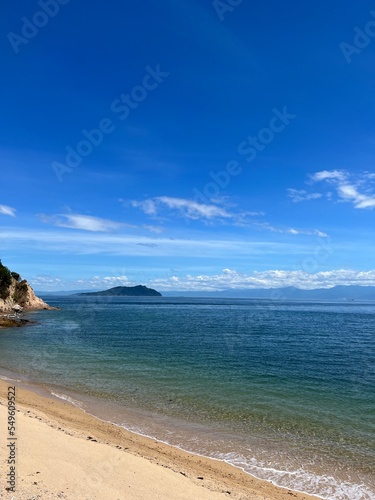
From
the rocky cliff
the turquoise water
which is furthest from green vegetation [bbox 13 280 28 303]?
the turquoise water

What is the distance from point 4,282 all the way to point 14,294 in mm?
16707

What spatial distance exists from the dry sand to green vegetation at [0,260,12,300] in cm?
10125

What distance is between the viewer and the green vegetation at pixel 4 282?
109 m

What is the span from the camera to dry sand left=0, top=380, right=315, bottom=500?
10.8m

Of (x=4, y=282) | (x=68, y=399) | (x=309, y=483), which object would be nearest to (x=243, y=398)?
(x=309, y=483)

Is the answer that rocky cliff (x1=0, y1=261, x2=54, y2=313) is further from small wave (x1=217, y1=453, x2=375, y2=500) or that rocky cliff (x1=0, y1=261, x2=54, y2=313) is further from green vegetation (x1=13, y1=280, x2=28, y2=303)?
small wave (x1=217, y1=453, x2=375, y2=500)

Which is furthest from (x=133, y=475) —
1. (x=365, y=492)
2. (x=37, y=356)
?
(x=37, y=356)

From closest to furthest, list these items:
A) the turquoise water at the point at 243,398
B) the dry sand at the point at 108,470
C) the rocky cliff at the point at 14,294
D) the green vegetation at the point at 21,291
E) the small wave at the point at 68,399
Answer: the dry sand at the point at 108,470 → the turquoise water at the point at 243,398 → the small wave at the point at 68,399 → the rocky cliff at the point at 14,294 → the green vegetation at the point at 21,291

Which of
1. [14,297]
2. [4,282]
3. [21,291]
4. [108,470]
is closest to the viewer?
[108,470]

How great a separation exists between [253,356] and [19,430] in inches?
1331

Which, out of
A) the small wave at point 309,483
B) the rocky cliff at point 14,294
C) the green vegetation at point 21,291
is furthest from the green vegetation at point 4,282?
the small wave at point 309,483

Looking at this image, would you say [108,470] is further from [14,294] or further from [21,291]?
[21,291]

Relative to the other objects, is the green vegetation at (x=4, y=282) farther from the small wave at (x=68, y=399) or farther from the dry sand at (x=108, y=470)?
the dry sand at (x=108, y=470)

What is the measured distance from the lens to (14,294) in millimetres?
126562
